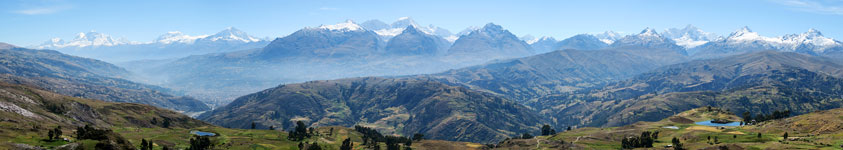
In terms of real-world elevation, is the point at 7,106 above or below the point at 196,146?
above

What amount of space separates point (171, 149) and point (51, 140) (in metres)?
52.2

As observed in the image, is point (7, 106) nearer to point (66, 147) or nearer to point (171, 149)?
point (171, 149)

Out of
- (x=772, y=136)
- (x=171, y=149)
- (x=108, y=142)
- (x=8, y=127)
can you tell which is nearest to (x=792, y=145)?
(x=772, y=136)

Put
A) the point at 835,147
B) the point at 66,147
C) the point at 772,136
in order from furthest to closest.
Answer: the point at 772,136
the point at 835,147
the point at 66,147

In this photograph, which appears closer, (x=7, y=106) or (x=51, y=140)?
(x=51, y=140)

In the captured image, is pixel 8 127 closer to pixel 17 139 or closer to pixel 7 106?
pixel 17 139

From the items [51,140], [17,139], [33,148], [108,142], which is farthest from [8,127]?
[108,142]

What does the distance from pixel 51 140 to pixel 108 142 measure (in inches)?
807

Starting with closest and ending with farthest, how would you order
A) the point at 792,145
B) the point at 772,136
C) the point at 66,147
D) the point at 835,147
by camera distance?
the point at 66,147
the point at 835,147
the point at 792,145
the point at 772,136

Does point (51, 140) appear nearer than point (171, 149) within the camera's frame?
Yes

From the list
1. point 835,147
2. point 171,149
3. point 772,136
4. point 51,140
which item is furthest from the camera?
point 772,136

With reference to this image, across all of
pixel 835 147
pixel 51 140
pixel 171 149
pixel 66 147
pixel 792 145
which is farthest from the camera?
pixel 171 149

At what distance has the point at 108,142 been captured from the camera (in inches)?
4508

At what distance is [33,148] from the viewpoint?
112m
